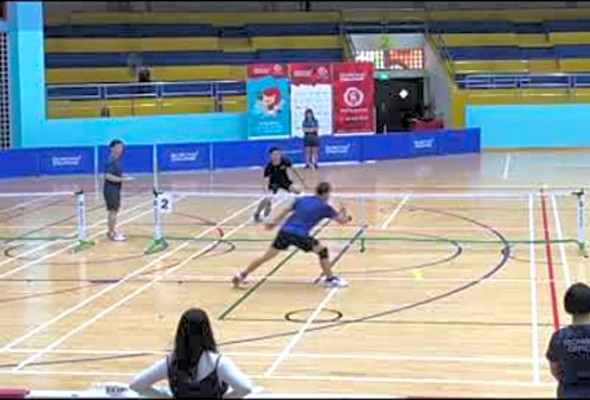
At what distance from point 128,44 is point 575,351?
118ft

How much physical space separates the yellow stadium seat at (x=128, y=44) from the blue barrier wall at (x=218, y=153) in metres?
9.24

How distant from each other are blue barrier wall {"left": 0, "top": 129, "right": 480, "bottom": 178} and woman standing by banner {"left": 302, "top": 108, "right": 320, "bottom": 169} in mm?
1095

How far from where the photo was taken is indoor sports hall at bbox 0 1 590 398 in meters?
10.4

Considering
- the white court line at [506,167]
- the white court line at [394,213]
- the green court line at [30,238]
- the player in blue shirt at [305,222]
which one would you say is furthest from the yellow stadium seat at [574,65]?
the player in blue shirt at [305,222]

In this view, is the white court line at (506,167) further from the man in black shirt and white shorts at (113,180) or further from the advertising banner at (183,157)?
the man in black shirt and white shorts at (113,180)

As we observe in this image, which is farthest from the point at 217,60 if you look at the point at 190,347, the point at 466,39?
the point at 190,347

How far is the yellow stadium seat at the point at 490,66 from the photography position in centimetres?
4059

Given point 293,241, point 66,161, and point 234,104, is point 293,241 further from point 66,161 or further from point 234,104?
point 234,104

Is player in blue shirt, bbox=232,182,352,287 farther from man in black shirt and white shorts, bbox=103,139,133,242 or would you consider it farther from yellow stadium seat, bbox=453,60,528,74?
yellow stadium seat, bbox=453,60,528,74

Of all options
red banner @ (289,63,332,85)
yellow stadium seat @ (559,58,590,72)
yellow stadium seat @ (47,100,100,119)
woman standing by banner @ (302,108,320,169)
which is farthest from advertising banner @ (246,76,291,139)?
yellow stadium seat @ (559,58,590,72)

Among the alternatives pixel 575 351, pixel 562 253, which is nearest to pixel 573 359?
pixel 575 351

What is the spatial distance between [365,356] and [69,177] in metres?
21.1

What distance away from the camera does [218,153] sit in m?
31.9

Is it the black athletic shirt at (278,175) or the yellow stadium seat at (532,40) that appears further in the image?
the yellow stadium seat at (532,40)
